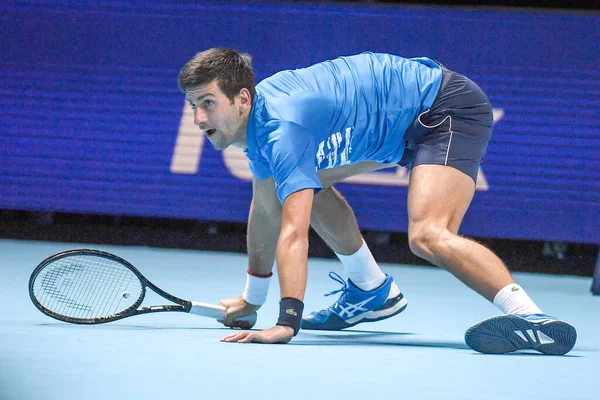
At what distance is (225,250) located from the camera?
8.02m

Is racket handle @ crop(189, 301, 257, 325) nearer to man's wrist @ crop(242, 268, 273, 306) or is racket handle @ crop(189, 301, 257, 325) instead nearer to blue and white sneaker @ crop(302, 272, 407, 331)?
man's wrist @ crop(242, 268, 273, 306)

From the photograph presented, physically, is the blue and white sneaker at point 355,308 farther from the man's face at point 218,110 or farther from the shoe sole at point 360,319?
the man's face at point 218,110

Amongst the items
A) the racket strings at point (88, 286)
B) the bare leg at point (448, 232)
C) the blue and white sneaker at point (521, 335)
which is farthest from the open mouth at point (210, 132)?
the blue and white sneaker at point (521, 335)

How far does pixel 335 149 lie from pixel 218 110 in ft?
1.63

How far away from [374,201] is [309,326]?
2.94 meters

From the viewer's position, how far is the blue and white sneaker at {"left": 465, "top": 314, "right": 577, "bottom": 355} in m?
3.56

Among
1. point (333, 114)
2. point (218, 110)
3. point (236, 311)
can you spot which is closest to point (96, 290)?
point (236, 311)

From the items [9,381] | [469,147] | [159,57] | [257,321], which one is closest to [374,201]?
[159,57]

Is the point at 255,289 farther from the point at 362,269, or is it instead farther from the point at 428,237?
the point at 428,237

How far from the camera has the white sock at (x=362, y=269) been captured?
4402mm

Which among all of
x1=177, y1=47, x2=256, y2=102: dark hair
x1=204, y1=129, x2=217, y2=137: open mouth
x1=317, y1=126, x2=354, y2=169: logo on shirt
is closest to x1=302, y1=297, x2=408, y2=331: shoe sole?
x1=317, y1=126, x2=354, y2=169: logo on shirt

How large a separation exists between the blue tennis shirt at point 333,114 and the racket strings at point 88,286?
0.68m

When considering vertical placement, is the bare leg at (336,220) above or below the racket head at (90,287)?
above

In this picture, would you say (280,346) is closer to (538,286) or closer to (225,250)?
(538,286)
